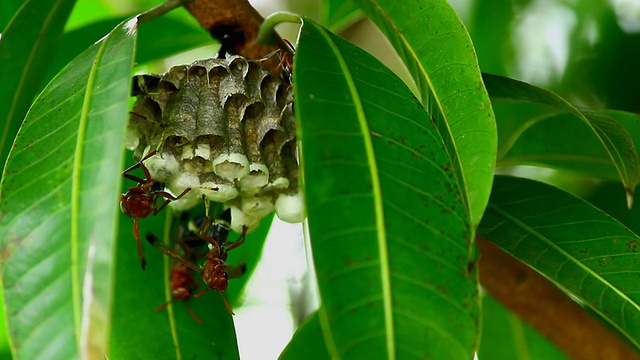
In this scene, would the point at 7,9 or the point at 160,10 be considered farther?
the point at 7,9

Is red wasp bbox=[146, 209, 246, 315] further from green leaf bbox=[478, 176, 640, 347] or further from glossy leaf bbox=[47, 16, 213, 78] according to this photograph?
glossy leaf bbox=[47, 16, 213, 78]

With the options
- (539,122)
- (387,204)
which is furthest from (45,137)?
(539,122)

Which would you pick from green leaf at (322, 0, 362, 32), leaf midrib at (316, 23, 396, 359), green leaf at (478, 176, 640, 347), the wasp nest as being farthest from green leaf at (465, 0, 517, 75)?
leaf midrib at (316, 23, 396, 359)

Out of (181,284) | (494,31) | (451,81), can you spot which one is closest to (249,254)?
(181,284)

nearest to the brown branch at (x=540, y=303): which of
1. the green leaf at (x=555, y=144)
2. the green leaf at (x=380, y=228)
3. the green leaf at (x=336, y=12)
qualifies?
the green leaf at (x=555, y=144)

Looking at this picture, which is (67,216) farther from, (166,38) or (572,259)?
(166,38)
